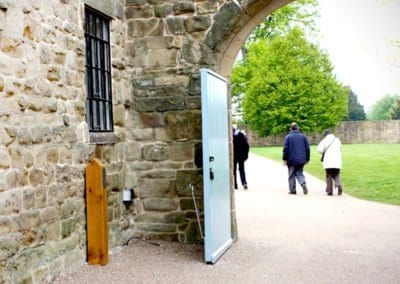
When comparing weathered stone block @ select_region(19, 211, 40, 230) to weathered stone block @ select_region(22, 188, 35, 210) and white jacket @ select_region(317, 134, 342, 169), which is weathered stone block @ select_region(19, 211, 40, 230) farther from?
white jacket @ select_region(317, 134, 342, 169)

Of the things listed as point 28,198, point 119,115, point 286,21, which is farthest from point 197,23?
point 286,21

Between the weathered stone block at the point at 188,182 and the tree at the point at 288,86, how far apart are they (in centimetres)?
3048

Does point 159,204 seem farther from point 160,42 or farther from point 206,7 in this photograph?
point 206,7

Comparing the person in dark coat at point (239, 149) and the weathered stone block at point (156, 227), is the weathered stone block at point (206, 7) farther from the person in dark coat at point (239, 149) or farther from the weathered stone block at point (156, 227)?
the person in dark coat at point (239, 149)

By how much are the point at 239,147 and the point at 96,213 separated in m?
7.76

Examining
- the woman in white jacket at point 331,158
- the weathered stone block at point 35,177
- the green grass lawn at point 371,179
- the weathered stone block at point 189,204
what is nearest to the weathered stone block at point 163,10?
the weathered stone block at point 189,204

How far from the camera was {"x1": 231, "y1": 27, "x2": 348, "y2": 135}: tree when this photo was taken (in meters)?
38.6

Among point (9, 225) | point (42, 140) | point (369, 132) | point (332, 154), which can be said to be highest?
point (369, 132)

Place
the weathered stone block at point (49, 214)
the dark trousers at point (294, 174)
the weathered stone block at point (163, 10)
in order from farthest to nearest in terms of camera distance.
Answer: the dark trousers at point (294, 174)
the weathered stone block at point (163, 10)
the weathered stone block at point (49, 214)

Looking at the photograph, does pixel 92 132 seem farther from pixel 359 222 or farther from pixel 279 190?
pixel 279 190

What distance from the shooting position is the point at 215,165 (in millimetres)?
7051

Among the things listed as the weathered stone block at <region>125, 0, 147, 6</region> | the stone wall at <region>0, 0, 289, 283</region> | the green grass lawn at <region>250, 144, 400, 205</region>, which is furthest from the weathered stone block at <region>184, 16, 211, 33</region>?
the green grass lawn at <region>250, 144, 400, 205</region>

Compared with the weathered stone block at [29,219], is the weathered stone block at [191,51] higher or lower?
higher

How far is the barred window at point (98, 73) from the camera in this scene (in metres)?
6.99
